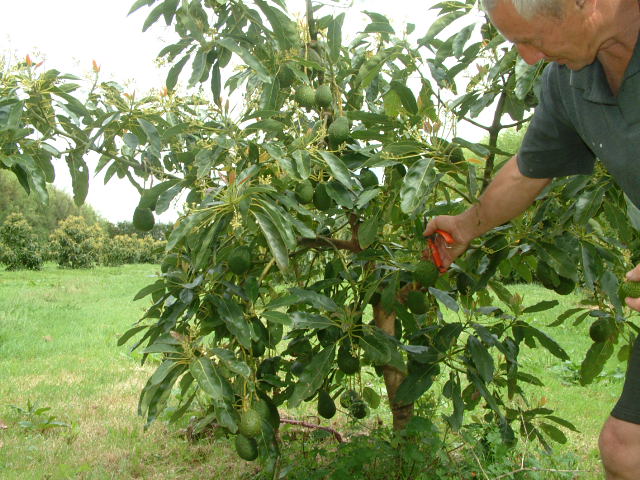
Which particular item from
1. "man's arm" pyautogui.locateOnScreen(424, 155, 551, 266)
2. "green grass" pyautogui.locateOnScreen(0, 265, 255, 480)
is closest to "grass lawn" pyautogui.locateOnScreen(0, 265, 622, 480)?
"green grass" pyautogui.locateOnScreen(0, 265, 255, 480)

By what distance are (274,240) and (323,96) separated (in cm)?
52

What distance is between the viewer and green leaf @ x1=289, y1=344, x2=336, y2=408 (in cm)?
172

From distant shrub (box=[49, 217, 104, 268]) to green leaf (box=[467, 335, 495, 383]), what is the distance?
14512 millimetres

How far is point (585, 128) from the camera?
1.38 metres

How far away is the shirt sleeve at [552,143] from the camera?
1.49 m

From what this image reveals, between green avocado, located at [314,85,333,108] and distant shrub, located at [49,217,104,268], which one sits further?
distant shrub, located at [49,217,104,268]

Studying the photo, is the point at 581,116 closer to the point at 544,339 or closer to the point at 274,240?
the point at 274,240

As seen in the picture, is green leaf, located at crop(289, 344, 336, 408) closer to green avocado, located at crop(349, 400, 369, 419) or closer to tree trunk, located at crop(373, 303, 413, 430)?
tree trunk, located at crop(373, 303, 413, 430)

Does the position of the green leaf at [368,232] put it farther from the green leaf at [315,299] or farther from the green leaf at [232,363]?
the green leaf at [232,363]

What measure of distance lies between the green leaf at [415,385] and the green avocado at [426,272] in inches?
14.8

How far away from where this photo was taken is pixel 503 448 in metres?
2.09

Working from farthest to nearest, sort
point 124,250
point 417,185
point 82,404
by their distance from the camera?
1. point 124,250
2. point 82,404
3. point 417,185

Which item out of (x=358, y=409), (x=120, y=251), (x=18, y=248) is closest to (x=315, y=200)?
(x=358, y=409)

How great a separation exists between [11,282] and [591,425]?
31.4ft
